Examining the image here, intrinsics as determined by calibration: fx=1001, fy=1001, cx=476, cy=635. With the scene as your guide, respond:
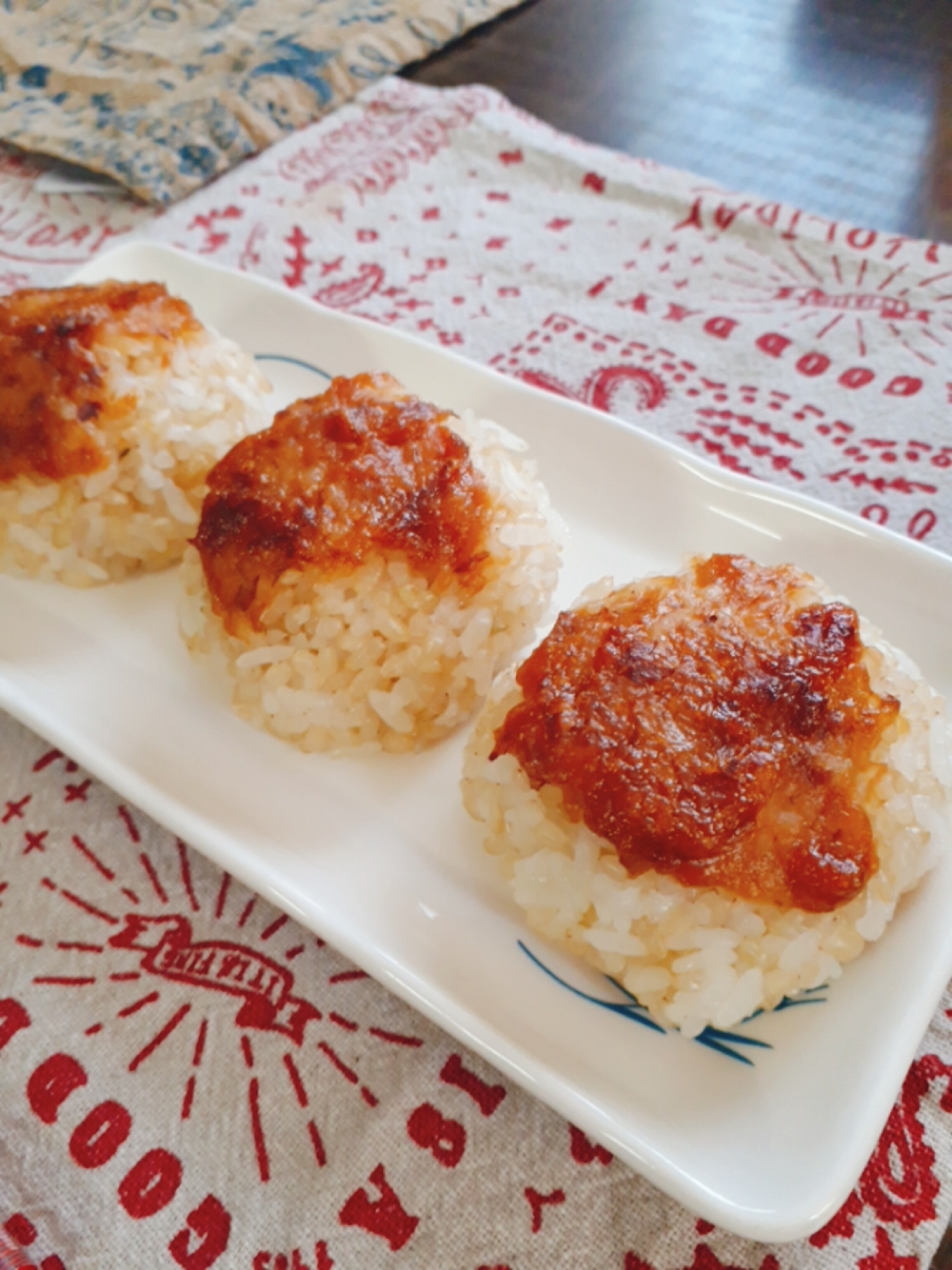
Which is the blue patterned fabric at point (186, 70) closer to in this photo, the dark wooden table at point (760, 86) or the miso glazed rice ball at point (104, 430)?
the dark wooden table at point (760, 86)

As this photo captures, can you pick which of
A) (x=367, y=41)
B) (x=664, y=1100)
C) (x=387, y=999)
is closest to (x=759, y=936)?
(x=664, y=1100)

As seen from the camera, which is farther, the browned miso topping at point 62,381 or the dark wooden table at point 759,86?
the dark wooden table at point 759,86

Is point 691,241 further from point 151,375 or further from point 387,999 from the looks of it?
point 387,999

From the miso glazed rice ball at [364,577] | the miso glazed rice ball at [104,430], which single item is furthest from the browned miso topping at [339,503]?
the miso glazed rice ball at [104,430]

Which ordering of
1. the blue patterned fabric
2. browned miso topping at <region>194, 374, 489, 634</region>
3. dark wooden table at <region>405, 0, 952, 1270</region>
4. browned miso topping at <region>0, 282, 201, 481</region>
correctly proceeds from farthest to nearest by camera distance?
the blue patterned fabric < dark wooden table at <region>405, 0, 952, 1270</region> < browned miso topping at <region>0, 282, 201, 481</region> < browned miso topping at <region>194, 374, 489, 634</region>

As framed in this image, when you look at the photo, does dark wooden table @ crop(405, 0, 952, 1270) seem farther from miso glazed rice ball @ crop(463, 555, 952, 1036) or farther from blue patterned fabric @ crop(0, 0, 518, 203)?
miso glazed rice ball @ crop(463, 555, 952, 1036)

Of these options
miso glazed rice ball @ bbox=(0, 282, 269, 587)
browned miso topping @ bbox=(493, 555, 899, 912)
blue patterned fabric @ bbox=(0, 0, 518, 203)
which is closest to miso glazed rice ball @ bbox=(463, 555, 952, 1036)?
browned miso topping @ bbox=(493, 555, 899, 912)
